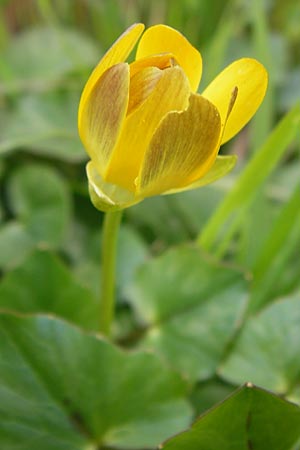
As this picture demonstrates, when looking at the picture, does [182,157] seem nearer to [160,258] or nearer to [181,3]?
[160,258]

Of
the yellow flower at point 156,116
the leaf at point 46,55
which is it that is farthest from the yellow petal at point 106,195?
the leaf at point 46,55

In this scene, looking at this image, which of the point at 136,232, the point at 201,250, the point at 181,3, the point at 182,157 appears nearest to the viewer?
the point at 182,157

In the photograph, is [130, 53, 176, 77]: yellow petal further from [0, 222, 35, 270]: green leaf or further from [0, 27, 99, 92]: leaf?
[0, 27, 99, 92]: leaf

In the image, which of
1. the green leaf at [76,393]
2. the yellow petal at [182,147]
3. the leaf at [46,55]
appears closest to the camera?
the yellow petal at [182,147]

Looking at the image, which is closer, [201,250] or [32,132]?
[201,250]

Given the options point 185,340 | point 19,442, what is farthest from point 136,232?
point 19,442

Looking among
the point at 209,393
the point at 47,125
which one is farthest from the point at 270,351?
the point at 47,125

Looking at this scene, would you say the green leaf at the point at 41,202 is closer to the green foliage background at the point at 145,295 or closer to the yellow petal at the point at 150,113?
the green foliage background at the point at 145,295
